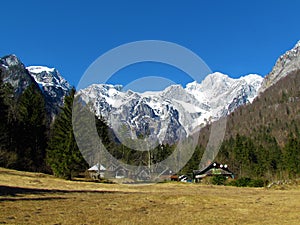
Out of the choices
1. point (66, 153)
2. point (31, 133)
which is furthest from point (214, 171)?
point (66, 153)

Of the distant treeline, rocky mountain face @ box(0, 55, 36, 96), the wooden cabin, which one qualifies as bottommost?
the wooden cabin

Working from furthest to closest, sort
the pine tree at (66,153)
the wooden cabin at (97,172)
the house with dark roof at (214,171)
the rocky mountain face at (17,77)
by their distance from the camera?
the rocky mountain face at (17,77) → the house with dark roof at (214,171) → the wooden cabin at (97,172) → the pine tree at (66,153)

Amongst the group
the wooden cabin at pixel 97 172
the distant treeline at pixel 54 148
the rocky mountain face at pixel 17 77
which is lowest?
the wooden cabin at pixel 97 172

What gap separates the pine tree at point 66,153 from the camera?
34219 millimetres

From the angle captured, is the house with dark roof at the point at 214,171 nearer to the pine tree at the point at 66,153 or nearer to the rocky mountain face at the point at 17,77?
the pine tree at the point at 66,153

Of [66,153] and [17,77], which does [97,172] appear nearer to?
[66,153]

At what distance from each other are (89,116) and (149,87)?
38.2 ft

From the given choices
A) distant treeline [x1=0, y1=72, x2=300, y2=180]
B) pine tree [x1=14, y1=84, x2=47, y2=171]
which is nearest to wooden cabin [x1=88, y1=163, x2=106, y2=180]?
distant treeline [x1=0, y1=72, x2=300, y2=180]

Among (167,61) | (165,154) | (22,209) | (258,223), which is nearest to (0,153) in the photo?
(167,61)

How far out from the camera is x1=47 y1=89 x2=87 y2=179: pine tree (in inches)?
1347

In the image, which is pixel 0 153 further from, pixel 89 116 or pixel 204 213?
pixel 204 213

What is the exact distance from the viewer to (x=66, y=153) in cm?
3441

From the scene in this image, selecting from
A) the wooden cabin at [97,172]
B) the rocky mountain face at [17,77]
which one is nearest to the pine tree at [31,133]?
the wooden cabin at [97,172]

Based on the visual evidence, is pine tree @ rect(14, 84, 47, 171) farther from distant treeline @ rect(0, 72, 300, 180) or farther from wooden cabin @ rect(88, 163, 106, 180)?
wooden cabin @ rect(88, 163, 106, 180)
